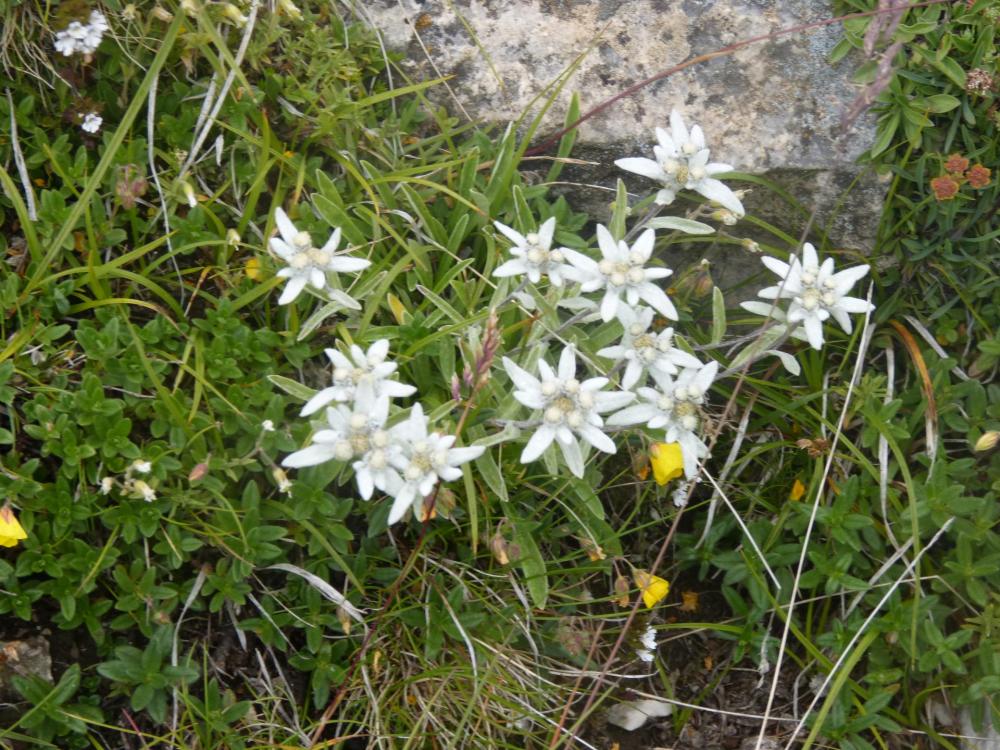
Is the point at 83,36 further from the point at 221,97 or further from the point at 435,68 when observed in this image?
the point at 435,68

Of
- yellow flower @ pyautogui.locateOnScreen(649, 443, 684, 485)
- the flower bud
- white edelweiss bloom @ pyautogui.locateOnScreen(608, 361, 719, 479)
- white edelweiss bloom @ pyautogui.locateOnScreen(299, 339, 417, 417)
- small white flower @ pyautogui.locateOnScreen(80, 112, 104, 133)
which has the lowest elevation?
the flower bud

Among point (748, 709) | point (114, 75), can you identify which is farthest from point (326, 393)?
point (748, 709)

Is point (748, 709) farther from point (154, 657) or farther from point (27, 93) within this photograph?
point (27, 93)

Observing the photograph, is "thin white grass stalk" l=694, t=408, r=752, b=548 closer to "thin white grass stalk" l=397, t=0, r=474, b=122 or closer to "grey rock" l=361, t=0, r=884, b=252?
"grey rock" l=361, t=0, r=884, b=252

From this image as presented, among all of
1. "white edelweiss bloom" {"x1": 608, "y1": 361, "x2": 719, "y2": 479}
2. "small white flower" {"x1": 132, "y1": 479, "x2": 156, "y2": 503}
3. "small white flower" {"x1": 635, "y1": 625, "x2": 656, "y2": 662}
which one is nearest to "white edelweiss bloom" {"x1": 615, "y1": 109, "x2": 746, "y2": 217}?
"white edelweiss bloom" {"x1": 608, "y1": 361, "x2": 719, "y2": 479}

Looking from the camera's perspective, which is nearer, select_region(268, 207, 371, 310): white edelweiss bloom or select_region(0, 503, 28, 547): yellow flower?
select_region(0, 503, 28, 547): yellow flower

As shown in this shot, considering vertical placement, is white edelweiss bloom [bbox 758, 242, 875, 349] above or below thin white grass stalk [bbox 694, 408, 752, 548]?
above

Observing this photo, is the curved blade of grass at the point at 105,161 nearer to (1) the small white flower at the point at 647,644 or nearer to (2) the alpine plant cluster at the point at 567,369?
(2) the alpine plant cluster at the point at 567,369
